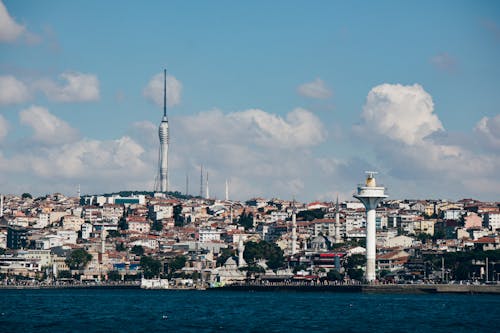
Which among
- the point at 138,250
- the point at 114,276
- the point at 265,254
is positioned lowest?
the point at 114,276

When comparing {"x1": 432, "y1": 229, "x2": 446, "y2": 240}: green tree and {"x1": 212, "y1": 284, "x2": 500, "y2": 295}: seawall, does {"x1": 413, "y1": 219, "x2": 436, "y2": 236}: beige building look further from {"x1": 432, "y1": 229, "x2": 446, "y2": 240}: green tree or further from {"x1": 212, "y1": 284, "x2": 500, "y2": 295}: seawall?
{"x1": 212, "y1": 284, "x2": 500, "y2": 295}: seawall

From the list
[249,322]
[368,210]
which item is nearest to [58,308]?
[249,322]

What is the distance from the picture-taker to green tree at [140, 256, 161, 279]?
141 meters

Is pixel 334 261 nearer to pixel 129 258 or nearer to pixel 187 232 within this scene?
pixel 129 258

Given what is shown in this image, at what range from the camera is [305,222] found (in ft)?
565

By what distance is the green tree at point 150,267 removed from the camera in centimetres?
14112

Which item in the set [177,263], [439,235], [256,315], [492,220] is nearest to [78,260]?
[177,263]

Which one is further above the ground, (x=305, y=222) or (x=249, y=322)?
(x=305, y=222)

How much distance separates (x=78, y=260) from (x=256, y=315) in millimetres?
77023

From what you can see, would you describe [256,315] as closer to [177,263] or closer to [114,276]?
[177,263]

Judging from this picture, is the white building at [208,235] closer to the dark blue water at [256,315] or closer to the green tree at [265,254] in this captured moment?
the green tree at [265,254]

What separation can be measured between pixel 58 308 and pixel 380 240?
7785 cm

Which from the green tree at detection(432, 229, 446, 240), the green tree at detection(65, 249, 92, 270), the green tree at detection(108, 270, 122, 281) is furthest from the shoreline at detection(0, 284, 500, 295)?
the green tree at detection(432, 229, 446, 240)

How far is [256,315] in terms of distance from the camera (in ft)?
243
